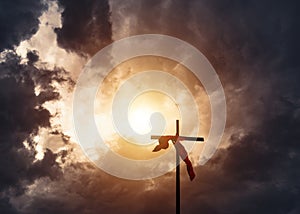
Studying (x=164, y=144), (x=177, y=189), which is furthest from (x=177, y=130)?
(x=177, y=189)

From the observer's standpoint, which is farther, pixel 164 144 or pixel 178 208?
pixel 164 144

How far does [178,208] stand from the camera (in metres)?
43.8

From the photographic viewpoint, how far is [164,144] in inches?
1841

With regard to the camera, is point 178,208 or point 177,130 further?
point 177,130

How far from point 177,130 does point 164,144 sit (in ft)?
4.90

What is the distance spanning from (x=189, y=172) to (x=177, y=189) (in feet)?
12.4

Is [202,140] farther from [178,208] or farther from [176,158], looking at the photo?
[178,208]

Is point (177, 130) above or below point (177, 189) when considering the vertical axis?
above

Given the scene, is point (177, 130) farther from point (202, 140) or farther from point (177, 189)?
point (177, 189)

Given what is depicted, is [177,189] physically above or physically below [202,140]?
below

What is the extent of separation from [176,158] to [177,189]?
2813mm

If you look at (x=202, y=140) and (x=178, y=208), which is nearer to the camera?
(x=178, y=208)

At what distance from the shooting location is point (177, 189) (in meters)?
43.7

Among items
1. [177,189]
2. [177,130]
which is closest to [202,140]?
[177,130]
